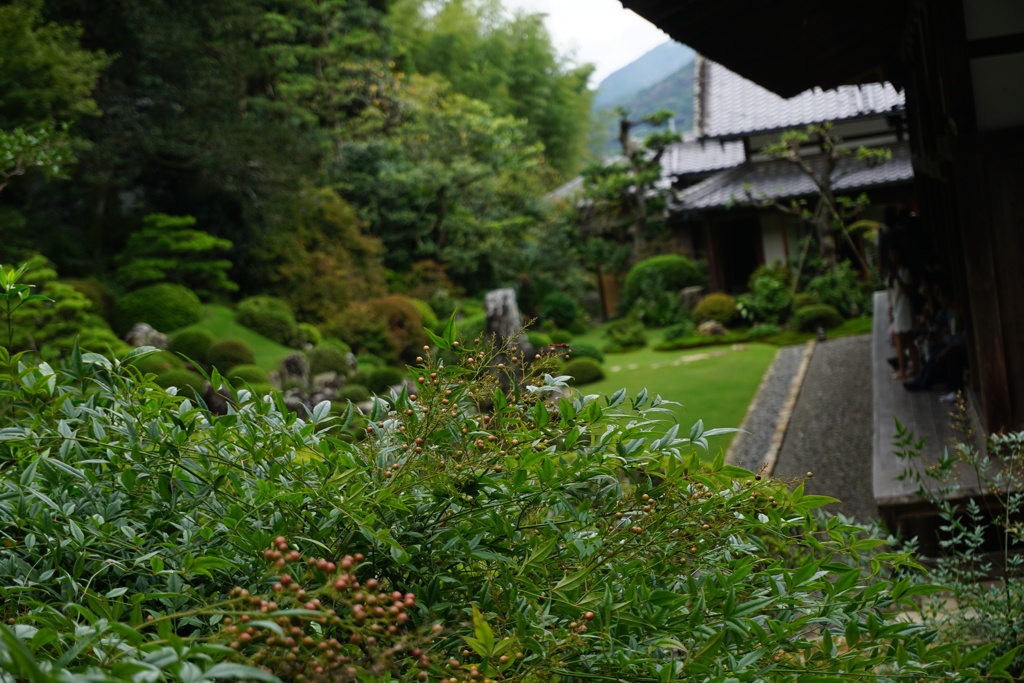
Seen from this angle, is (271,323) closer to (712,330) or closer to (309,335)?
(309,335)

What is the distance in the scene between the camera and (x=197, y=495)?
1518mm

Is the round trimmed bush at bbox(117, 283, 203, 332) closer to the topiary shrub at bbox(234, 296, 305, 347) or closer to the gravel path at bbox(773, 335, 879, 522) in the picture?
the topiary shrub at bbox(234, 296, 305, 347)

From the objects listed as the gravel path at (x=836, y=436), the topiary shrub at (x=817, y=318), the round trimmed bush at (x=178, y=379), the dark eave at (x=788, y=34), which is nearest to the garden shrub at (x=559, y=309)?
the topiary shrub at (x=817, y=318)

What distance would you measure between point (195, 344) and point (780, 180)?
13556 millimetres

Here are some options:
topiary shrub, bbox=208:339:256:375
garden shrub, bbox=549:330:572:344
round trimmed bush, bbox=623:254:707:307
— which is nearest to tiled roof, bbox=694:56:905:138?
round trimmed bush, bbox=623:254:707:307

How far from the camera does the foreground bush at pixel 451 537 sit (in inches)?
52.9

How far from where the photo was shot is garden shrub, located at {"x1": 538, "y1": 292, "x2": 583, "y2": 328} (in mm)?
20766

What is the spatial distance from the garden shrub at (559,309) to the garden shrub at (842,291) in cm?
616

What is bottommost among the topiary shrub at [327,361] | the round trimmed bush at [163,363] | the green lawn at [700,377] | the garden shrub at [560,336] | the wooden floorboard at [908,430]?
the green lawn at [700,377]

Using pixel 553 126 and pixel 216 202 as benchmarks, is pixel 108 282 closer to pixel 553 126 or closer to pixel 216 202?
pixel 216 202

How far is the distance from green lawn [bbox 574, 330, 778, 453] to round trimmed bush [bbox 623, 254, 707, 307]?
4007 millimetres

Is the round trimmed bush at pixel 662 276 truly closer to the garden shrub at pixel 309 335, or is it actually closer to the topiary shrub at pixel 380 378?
the garden shrub at pixel 309 335

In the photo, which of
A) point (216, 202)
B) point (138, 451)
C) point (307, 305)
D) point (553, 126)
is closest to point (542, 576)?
point (138, 451)

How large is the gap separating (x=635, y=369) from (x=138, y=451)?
44.1ft
